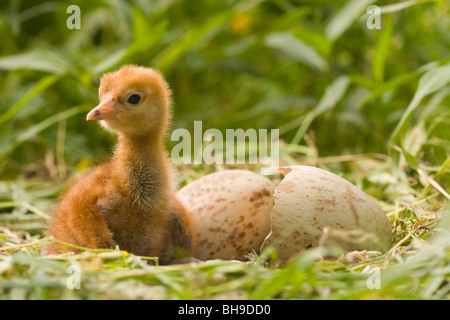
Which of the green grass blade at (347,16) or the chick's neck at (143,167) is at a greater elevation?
the green grass blade at (347,16)

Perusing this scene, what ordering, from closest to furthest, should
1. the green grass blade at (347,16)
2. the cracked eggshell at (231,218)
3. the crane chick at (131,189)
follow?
the crane chick at (131,189), the cracked eggshell at (231,218), the green grass blade at (347,16)

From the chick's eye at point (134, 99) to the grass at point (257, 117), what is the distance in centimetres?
54

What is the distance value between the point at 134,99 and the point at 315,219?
74 cm

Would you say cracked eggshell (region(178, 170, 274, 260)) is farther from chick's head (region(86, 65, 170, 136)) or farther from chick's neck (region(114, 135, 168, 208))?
chick's head (region(86, 65, 170, 136))

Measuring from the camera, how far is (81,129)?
3922mm

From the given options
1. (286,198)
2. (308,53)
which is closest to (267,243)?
(286,198)

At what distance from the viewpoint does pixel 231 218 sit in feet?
7.35

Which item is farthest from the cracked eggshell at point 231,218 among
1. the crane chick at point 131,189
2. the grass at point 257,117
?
the grass at point 257,117

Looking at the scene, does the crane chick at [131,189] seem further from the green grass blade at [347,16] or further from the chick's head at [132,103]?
the green grass blade at [347,16]

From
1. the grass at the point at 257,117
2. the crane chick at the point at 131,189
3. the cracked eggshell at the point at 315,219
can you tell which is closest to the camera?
the grass at the point at 257,117

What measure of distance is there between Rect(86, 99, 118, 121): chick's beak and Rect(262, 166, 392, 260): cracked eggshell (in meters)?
0.62

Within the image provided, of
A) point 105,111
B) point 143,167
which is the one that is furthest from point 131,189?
point 105,111

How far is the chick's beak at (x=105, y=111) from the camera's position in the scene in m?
2.10
